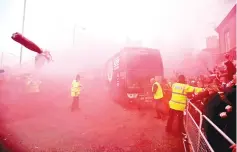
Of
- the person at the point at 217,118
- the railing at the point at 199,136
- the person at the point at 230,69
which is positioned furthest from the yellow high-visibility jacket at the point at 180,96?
the person at the point at 217,118

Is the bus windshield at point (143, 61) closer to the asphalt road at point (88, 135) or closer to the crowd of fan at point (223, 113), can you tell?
the asphalt road at point (88, 135)

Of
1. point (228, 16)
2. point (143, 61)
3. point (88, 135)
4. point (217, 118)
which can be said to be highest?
point (228, 16)

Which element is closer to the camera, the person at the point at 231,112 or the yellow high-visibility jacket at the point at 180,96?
the person at the point at 231,112

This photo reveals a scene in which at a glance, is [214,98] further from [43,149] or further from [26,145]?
[26,145]

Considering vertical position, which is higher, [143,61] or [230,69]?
[143,61]

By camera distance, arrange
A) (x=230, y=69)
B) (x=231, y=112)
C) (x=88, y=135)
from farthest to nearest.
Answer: (x=88, y=135) → (x=230, y=69) → (x=231, y=112)

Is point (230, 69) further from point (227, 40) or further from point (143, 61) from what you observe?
point (227, 40)

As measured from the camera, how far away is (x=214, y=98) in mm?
2662

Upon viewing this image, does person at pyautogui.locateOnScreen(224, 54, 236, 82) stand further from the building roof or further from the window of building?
the window of building

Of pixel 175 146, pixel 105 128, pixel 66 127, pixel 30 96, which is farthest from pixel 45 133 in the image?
pixel 30 96

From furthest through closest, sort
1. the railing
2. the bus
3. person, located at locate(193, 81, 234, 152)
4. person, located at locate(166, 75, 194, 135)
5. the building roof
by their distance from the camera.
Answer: the building roof
the bus
person, located at locate(166, 75, 194, 135)
person, located at locate(193, 81, 234, 152)
the railing

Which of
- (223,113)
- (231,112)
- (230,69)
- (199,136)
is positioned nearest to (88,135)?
(199,136)

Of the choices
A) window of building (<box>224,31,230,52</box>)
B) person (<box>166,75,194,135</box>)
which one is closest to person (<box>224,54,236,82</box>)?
person (<box>166,75,194,135</box>)

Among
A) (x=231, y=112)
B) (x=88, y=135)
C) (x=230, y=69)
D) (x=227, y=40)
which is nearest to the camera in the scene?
(x=231, y=112)
